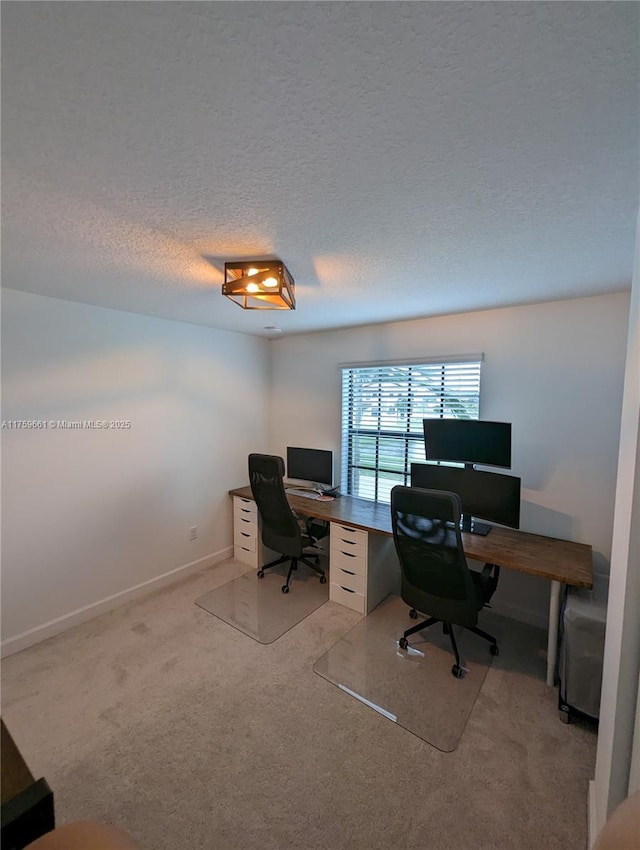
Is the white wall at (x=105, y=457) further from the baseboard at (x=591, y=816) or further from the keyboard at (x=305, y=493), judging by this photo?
the baseboard at (x=591, y=816)

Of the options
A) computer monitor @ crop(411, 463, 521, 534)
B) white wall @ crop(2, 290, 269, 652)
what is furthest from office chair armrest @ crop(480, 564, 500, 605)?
white wall @ crop(2, 290, 269, 652)

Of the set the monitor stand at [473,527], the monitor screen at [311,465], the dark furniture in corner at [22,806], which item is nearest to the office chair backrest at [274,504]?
the monitor screen at [311,465]

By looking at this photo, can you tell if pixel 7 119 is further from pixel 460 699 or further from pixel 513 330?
pixel 460 699

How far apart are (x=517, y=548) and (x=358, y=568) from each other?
3.94 feet

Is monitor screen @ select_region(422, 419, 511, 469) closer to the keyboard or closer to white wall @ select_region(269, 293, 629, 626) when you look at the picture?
white wall @ select_region(269, 293, 629, 626)

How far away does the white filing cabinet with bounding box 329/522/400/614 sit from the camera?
2.72m

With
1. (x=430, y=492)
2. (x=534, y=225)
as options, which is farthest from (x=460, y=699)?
(x=534, y=225)

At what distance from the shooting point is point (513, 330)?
2.57m

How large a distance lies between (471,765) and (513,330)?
8.81 feet

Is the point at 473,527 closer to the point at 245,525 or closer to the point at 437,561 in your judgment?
the point at 437,561

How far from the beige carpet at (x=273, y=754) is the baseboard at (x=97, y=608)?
0.26 ft

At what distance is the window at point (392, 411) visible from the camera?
285 centimetres

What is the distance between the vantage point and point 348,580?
9.21ft

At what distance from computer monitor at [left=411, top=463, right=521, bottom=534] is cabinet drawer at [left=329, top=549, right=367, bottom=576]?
2.59 feet
